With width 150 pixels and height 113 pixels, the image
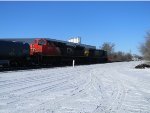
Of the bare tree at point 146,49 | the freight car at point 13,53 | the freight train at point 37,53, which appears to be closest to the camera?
the freight car at point 13,53

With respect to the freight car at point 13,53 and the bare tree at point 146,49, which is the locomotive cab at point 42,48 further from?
the bare tree at point 146,49

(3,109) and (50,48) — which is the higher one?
(50,48)

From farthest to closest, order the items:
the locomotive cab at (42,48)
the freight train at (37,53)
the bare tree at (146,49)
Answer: the bare tree at (146,49) → the locomotive cab at (42,48) → the freight train at (37,53)

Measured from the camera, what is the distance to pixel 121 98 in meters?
9.91

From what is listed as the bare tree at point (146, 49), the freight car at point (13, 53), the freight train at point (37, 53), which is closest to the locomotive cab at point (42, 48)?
the freight train at point (37, 53)

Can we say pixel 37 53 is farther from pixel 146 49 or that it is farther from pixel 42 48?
pixel 146 49

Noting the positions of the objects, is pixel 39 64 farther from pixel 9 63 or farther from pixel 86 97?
pixel 86 97

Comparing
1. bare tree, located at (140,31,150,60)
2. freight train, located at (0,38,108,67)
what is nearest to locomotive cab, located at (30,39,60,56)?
freight train, located at (0,38,108,67)

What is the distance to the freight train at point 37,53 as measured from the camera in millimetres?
29109

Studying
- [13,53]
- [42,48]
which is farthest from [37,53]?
[13,53]

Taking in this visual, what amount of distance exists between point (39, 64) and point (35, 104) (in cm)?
2747

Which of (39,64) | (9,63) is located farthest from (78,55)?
(9,63)

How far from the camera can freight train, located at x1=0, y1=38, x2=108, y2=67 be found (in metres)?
29.1

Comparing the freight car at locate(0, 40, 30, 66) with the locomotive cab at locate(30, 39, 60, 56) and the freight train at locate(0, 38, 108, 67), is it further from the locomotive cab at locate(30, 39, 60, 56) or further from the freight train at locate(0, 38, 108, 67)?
the locomotive cab at locate(30, 39, 60, 56)
